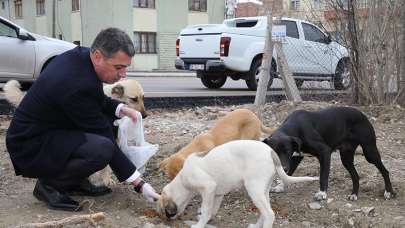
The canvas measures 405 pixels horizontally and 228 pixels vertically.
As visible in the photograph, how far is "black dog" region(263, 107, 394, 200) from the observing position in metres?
4.63

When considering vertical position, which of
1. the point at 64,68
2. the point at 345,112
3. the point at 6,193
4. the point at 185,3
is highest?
the point at 185,3

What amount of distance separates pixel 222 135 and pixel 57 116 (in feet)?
6.20

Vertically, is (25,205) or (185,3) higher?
(185,3)

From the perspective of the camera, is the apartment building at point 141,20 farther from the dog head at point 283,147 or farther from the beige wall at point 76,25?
the dog head at point 283,147

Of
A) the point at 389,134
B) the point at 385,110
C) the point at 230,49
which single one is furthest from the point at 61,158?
the point at 230,49

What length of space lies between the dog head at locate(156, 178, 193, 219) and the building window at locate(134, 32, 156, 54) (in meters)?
31.6

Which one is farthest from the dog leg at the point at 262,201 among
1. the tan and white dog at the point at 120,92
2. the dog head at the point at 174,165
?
the tan and white dog at the point at 120,92

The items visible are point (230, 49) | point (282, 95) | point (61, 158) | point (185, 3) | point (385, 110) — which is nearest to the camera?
point (61, 158)

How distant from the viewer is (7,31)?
34.5 ft

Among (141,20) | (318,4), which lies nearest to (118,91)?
(318,4)

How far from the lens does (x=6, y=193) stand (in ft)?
16.1

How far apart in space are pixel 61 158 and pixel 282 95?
22.4 feet

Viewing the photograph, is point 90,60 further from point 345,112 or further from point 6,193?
point 345,112

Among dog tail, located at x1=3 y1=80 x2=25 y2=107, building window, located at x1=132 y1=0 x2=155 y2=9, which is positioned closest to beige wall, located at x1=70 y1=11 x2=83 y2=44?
building window, located at x1=132 y1=0 x2=155 y2=9
